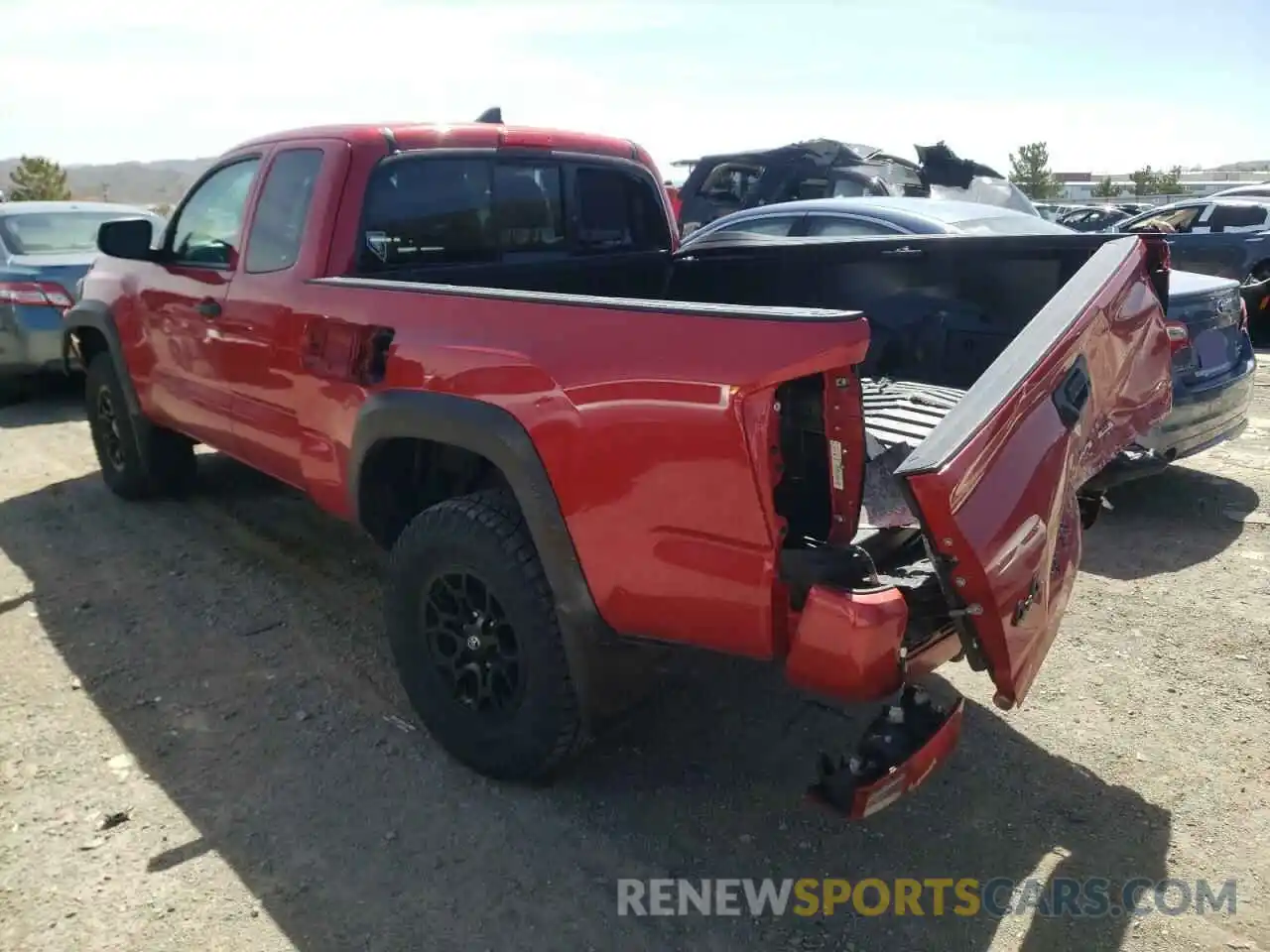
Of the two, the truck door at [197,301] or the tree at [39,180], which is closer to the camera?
the truck door at [197,301]

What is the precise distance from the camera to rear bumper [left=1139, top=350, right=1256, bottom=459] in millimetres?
4930

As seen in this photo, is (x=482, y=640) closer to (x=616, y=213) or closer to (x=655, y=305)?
(x=655, y=305)

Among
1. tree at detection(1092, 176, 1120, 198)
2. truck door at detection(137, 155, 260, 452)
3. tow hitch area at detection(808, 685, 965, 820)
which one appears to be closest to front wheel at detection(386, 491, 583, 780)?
tow hitch area at detection(808, 685, 965, 820)

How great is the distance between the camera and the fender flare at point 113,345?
523 centimetres

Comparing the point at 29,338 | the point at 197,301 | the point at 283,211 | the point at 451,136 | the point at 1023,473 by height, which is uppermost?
the point at 451,136

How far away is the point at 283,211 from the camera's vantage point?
13.0ft

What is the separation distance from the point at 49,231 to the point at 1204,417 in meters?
8.83

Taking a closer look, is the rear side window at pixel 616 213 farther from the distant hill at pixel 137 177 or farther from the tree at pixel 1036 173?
Answer: the distant hill at pixel 137 177

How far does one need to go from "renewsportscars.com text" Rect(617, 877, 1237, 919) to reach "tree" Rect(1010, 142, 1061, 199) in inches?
1709

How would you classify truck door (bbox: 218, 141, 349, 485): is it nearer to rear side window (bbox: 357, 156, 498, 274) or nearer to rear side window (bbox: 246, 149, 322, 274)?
rear side window (bbox: 246, 149, 322, 274)

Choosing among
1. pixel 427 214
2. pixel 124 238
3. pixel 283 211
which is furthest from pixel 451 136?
pixel 124 238

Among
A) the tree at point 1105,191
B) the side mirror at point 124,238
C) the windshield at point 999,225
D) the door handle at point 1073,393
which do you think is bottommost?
the tree at point 1105,191

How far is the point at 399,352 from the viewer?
3.16m

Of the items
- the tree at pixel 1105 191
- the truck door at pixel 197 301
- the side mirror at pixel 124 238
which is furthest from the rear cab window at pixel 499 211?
the tree at pixel 1105 191
